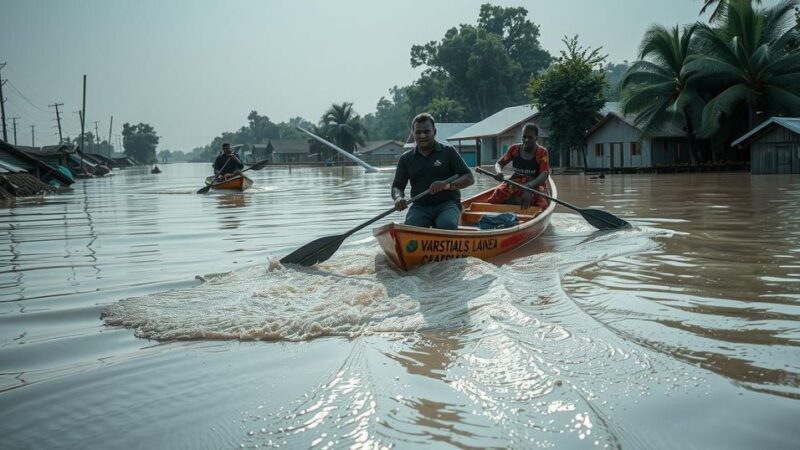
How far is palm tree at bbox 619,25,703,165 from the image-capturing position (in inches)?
1115

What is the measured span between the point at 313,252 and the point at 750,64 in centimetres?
2575

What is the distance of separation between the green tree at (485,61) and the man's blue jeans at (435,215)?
60361 millimetres

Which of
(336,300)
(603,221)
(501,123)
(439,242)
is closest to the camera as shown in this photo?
(336,300)

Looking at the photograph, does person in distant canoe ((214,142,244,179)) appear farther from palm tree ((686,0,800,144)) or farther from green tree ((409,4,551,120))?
green tree ((409,4,551,120))

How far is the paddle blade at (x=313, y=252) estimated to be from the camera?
6.51 m

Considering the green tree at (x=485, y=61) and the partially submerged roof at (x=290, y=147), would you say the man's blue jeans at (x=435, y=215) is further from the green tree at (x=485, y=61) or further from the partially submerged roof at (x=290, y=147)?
the partially submerged roof at (x=290, y=147)

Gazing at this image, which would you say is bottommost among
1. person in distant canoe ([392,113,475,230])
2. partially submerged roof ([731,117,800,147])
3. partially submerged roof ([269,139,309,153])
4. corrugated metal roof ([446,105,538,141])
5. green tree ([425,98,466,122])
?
person in distant canoe ([392,113,475,230])

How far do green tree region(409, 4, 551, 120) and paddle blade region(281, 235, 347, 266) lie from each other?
60.8m

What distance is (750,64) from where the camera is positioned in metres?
26.3

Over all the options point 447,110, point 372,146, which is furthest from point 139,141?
point 447,110

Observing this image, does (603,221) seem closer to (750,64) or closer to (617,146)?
(750,64)

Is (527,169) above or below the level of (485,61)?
below

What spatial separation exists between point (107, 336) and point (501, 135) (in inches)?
1483

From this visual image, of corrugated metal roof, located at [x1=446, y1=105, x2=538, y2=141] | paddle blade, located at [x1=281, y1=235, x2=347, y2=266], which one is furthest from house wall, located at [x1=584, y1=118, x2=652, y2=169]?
paddle blade, located at [x1=281, y1=235, x2=347, y2=266]
